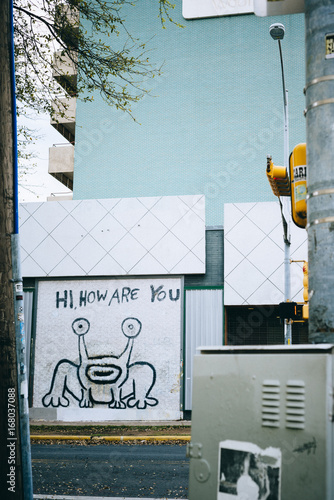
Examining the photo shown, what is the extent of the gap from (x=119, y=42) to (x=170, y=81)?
10.8ft

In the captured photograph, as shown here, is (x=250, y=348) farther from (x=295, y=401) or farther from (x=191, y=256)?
(x=191, y=256)

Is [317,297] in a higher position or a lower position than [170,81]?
lower

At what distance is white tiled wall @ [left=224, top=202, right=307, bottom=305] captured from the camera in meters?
17.0

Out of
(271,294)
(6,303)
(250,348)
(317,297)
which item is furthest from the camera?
(271,294)

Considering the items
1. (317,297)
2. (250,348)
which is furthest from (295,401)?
(317,297)

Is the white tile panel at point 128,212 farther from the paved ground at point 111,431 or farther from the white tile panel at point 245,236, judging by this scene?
the paved ground at point 111,431

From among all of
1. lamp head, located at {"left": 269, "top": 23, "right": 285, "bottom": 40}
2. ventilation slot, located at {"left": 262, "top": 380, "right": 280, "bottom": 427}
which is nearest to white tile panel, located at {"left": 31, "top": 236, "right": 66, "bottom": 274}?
lamp head, located at {"left": 269, "top": 23, "right": 285, "bottom": 40}

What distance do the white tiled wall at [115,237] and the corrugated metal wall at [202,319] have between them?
822mm

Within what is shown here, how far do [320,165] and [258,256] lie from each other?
1414cm

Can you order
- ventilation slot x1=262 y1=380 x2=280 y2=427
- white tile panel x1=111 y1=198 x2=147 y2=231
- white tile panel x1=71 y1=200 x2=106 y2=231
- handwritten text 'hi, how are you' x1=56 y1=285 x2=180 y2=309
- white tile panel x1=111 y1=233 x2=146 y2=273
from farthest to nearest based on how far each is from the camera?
white tile panel x1=71 y1=200 x2=106 y2=231 → white tile panel x1=111 y1=198 x2=147 y2=231 → white tile panel x1=111 y1=233 x2=146 y2=273 → handwritten text 'hi, how are you' x1=56 y1=285 x2=180 y2=309 → ventilation slot x1=262 y1=380 x2=280 y2=427

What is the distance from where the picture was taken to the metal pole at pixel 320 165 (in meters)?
3.08

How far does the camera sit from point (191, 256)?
17.5m

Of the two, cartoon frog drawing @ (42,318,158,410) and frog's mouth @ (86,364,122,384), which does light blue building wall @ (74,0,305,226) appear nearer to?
cartoon frog drawing @ (42,318,158,410)

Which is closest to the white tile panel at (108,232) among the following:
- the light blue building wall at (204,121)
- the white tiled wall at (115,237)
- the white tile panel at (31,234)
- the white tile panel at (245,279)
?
the white tiled wall at (115,237)
